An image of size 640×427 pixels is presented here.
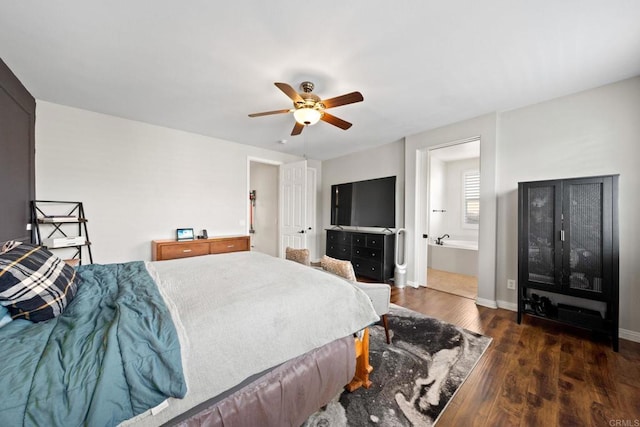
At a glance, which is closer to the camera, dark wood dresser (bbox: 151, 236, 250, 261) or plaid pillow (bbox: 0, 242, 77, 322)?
plaid pillow (bbox: 0, 242, 77, 322)

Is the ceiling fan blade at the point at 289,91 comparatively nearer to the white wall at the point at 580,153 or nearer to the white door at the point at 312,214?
the white wall at the point at 580,153

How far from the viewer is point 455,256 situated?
492 centimetres

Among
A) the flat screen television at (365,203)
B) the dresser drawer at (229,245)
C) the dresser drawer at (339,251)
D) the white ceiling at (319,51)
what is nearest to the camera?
the white ceiling at (319,51)

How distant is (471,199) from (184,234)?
5648 mm

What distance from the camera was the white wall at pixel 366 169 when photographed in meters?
4.42

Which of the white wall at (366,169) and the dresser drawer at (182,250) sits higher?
the white wall at (366,169)

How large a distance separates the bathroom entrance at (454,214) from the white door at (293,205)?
244 cm

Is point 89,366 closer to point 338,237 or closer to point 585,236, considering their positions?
point 585,236

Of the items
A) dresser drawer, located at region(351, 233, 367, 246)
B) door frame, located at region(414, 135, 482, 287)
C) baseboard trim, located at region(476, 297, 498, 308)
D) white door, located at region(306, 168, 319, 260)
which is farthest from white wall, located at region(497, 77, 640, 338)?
white door, located at region(306, 168, 319, 260)

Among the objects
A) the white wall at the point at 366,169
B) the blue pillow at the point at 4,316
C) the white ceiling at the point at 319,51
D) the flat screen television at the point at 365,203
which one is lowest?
the blue pillow at the point at 4,316

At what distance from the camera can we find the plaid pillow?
107 cm

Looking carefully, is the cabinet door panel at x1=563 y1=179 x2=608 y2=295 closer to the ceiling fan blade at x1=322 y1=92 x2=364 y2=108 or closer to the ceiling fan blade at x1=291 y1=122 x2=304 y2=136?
the ceiling fan blade at x1=322 y1=92 x2=364 y2=108

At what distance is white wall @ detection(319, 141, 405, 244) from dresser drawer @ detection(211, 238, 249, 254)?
2131 millimetres

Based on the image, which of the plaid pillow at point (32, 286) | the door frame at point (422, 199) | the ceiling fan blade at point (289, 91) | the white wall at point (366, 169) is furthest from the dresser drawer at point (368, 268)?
the plaid pillow at point (32, 286)
